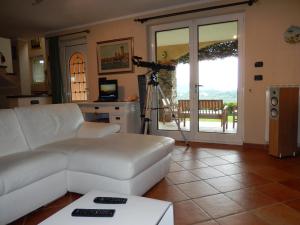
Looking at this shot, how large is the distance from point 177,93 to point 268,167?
2.00m

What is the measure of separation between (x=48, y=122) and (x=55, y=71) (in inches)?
129

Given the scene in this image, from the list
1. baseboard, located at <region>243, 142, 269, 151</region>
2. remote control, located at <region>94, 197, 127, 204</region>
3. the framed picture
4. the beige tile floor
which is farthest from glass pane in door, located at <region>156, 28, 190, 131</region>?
remote control, located at <region>94, 197, 127, 204</region>

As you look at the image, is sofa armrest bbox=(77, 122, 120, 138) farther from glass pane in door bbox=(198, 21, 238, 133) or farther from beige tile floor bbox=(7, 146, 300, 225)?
glass pane in door bbox=(198, 21, 238, 133)

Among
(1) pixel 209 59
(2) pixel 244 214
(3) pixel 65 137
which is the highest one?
(1) pixel 209 59

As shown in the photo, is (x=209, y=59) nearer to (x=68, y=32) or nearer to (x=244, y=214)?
(x=244, y=214)

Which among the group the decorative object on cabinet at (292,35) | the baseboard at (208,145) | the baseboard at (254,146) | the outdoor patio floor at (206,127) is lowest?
the baseboard at (208,145)

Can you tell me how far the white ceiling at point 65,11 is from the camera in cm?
366

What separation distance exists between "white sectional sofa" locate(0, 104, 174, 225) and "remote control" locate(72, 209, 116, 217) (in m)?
0.63

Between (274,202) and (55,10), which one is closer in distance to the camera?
(274,202)

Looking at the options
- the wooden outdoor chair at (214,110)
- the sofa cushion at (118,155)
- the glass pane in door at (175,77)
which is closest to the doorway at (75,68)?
the glass pane in door at (175,77)

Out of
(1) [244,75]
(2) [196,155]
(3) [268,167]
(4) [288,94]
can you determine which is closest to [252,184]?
(3) [268,167]

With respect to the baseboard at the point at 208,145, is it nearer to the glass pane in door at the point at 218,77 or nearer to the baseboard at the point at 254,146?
the baseboard at the point at 254,146

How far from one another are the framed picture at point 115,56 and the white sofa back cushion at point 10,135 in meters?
2.66

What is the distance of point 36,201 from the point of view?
5.73ft
